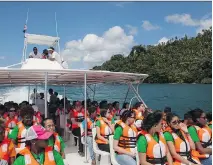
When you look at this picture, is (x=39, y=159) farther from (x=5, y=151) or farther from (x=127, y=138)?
(x=127, y=138)

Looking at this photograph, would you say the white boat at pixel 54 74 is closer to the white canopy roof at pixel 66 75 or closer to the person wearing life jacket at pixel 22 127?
the white canopy roof at pixel 66 75

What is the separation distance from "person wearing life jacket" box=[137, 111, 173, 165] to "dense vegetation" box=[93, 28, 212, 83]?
47.2 metres

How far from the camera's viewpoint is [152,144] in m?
3.15

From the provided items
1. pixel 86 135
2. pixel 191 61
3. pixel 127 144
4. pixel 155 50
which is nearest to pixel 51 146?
pixel 127 144

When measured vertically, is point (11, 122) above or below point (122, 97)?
below

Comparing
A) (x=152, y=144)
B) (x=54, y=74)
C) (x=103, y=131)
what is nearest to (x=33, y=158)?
(x=152, y=144)

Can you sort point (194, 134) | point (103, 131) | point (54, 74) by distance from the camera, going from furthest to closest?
point (54, 74) → point (103, 131) → point (194, 134)

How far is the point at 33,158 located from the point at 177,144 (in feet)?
5.80

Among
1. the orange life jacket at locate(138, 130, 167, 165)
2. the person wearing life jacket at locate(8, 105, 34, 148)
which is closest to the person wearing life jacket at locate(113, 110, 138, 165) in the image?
the orange life jacket at locate(138, 130, 167, 165)

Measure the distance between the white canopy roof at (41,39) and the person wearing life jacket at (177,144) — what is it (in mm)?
5063

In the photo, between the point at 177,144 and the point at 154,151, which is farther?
the point at 177,144

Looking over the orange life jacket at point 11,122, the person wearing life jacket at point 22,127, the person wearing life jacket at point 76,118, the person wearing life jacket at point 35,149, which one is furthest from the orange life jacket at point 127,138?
the person wearing life jacket at point 76,118

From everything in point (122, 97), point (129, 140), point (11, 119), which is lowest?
point (129, 140)

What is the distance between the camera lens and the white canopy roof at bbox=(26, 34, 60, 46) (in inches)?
303
